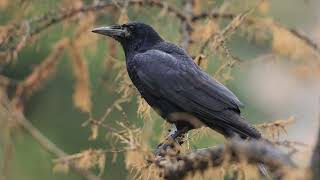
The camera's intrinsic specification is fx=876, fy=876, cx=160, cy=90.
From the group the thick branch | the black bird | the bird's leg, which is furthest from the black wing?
the thick branch

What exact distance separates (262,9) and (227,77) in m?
1.10

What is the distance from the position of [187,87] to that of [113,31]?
602mm

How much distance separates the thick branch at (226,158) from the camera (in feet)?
8.80

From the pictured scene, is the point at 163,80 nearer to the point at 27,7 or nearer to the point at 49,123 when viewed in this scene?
the point at 27,7

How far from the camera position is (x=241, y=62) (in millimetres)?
4496

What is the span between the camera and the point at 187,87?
15.5 feet

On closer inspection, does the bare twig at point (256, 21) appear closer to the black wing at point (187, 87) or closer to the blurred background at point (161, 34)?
the blurred background at point (161, 34)

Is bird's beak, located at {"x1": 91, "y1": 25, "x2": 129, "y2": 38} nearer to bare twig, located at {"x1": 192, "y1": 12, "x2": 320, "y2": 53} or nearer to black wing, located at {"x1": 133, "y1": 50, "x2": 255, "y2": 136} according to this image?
black wing, located at {"x1": 133, "y1": 50, "x2": 255, "y2": 136}

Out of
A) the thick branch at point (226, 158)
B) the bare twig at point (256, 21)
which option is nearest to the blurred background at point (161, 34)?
the bare twig at point (256, 21)

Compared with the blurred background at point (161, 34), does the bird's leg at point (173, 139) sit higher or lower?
lower

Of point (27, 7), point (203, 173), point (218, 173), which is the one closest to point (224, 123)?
point (218, 173)

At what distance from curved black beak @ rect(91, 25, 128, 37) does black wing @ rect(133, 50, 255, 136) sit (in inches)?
8.3

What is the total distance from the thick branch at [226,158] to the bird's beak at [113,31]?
5.50 feet

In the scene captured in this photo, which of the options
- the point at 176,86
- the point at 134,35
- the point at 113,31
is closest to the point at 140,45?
the point at 134,35
